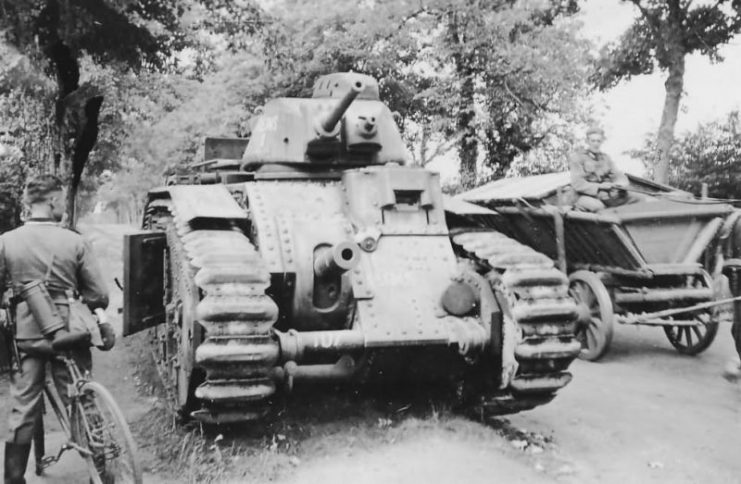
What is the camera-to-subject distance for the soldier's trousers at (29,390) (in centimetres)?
467

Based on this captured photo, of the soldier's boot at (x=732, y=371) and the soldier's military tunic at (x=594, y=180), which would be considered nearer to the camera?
the soldier's boot at (x=732, y=371)

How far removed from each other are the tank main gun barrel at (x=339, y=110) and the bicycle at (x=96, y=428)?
2.95m

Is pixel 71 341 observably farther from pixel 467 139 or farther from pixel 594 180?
pixel 467 139

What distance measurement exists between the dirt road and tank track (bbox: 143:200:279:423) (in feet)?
1.75

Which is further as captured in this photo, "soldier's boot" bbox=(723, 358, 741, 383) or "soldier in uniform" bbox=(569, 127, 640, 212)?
"soldier in uniform" bbox=(569, 127, 640, 212)

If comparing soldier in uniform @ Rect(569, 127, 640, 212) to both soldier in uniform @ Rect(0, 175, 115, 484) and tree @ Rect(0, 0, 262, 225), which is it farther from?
tree @ Rect(0, 0, 262, 225)

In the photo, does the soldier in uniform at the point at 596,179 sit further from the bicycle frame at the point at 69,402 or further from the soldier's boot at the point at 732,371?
the bicycle frame at the point at 69,402

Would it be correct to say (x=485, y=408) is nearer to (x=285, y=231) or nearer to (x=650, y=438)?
(x=650, y=438)

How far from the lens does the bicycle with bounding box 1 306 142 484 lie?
14.1ft

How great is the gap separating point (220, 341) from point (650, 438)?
12.3 feet

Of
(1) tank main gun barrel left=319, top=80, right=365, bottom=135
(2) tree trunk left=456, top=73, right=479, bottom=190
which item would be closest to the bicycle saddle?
(1) tank main gun barrel left=319, top=80, right=365, bottom=135

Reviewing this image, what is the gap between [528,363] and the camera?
5.73 m

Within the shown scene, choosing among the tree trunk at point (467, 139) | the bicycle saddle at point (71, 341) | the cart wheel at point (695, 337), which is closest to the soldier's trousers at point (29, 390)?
the bicycle saddle at point (71, 341)

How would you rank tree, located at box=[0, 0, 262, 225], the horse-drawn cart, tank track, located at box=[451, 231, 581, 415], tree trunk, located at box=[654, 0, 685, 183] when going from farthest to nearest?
tree trunk, located at box=[654, 0, 685, 183] → tree, located at box=[0, 0, 262, 225] → the horse-drawn cart → tank track, located at box=[451, 231, 581, 415]
